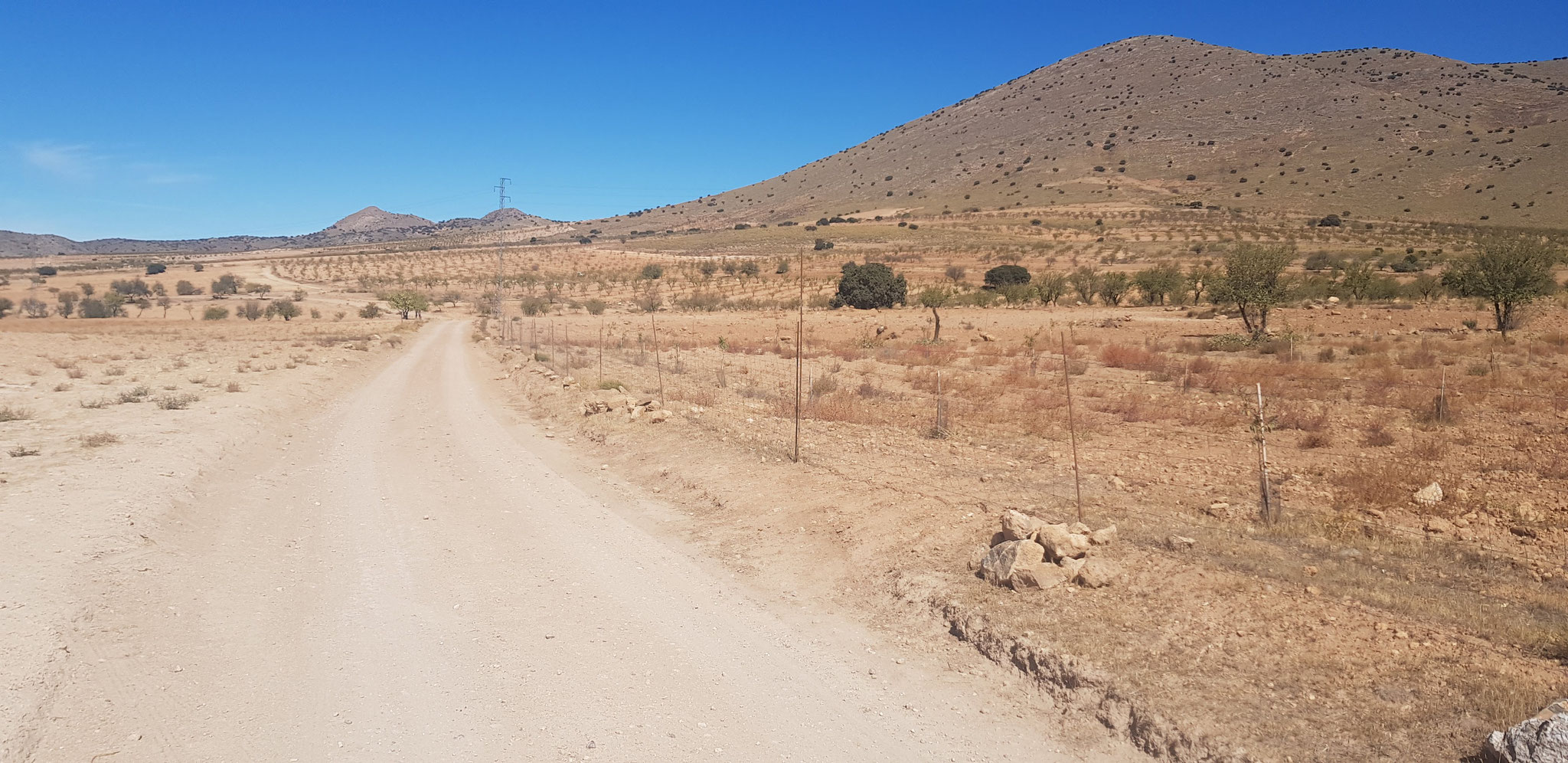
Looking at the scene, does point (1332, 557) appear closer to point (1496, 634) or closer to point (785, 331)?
point (1496, 634)

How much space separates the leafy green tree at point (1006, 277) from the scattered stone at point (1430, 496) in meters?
44.3

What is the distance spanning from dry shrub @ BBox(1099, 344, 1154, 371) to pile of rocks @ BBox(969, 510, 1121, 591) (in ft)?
56.9

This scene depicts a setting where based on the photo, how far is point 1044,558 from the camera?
6848 mm

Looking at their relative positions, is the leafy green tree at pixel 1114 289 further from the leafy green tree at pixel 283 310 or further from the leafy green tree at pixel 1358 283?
the leafy green tree at pixel 283 310

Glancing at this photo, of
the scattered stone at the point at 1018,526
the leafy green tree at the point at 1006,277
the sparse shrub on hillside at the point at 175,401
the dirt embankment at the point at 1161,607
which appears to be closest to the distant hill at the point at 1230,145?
the leafy green tree at the point at 1006,277

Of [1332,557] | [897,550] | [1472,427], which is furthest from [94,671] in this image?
[1472,427]

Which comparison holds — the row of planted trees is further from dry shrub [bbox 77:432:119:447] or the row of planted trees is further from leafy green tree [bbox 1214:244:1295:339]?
dry shrub [bbox 77:432:119:447]

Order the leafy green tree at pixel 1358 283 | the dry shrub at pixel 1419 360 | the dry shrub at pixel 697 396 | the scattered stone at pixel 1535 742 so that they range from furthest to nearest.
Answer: the leafy green tree at pixel 1358 283 → the dry shrub at pixel 1419 360 → the dry shrub at pixel 697 396 → the scattered stone at pixel 1535 742

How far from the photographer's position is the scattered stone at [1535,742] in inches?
139

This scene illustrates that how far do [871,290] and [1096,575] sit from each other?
43.0m

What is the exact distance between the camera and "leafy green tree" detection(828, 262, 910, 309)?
4881cm

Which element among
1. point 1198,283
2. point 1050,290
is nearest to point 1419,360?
point 1050,290

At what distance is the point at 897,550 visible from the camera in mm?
7844

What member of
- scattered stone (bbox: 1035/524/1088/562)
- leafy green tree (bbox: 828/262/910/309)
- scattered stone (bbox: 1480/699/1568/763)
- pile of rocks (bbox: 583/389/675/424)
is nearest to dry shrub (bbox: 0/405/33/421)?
pile of rocks (bbox: 583/389/675/424)
